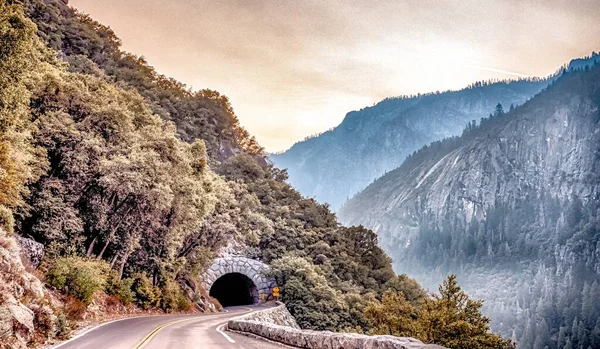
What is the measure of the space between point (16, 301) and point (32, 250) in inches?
347

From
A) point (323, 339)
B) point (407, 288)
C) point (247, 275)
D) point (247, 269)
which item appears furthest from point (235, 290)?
point (323, 339)

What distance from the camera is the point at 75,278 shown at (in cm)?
2255

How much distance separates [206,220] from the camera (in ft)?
123

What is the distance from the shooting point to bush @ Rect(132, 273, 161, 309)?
103 ft

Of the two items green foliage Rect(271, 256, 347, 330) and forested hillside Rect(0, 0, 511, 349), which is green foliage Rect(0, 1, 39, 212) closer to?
forested hillside Rect(0, 0, 511, 349)

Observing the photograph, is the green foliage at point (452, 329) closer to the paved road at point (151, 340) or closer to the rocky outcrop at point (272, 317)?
the rocky outcrop at point (272, 317)

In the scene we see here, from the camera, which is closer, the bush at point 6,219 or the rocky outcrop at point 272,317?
the bush at point 6,219

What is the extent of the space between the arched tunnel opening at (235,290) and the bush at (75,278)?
106 ft

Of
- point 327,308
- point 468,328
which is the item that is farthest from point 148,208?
point 327,308

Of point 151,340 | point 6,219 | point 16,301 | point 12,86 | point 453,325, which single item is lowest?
point 151,340

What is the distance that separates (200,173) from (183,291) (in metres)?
14.1

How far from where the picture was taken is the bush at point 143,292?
3136 cm

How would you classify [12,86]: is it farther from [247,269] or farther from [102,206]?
[247,269]

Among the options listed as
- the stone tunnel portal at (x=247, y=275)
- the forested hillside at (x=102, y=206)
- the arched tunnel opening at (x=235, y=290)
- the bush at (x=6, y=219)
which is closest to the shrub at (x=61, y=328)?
the forested hillside at (x=102, y=206)
